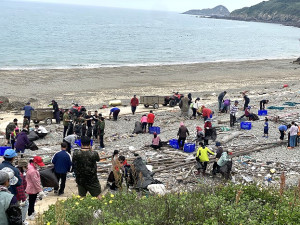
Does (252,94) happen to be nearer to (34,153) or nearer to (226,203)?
(34,153)

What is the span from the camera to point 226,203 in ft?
23.3

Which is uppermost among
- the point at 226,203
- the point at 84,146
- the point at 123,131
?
the point at 84,146

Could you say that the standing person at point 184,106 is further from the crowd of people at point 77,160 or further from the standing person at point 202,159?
the standing person at point 202,159

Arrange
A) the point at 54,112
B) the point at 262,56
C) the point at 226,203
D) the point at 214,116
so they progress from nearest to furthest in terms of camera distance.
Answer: the point at 226,203
the point at 54,112
the point at 214,116
the point at 262,56

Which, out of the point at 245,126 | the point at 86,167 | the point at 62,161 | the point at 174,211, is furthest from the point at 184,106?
the point at 174,211

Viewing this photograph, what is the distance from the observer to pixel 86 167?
25.9 ft

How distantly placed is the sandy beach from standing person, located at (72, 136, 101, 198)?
20.2m

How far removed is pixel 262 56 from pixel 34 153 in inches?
2577

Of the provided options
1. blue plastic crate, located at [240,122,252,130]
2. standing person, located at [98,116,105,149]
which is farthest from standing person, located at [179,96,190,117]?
standing person, located at [98,116,105,149]

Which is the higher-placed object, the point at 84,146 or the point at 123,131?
the point at 84,146

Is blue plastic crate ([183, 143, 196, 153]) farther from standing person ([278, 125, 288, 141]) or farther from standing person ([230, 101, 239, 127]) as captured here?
standing person ([230, 101, 239, 127])

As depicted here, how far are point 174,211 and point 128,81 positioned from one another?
34.5 meters

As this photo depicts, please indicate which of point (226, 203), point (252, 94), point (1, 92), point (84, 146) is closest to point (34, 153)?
point (84, 146)

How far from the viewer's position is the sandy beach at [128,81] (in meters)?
32.6
